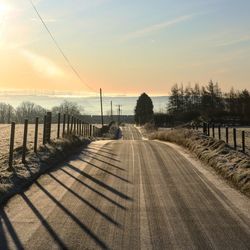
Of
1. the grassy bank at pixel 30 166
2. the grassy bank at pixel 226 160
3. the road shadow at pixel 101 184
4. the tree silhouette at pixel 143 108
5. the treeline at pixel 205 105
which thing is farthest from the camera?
the tree silhouette at pixel 143 108

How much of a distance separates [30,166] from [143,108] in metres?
145

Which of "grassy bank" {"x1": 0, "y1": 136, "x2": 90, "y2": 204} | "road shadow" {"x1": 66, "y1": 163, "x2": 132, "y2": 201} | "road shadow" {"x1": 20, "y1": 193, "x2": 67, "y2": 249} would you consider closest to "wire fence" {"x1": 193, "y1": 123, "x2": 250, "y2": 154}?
"grassy bank" {"x1": 0, "y1": 136, "x2": 90, "y2": 204}

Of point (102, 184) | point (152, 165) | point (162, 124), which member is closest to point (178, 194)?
point (102, 184)

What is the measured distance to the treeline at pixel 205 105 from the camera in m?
113

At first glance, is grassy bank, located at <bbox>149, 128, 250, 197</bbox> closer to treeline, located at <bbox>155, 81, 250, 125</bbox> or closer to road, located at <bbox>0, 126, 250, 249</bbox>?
road, located at <bbox>0, 126, 250, 249</bbox>

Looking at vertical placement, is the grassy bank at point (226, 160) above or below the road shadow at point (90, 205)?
above

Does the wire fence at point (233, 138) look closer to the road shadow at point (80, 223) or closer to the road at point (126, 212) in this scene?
the road at point (126, 212)

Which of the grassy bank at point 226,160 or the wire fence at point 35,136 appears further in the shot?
the wire fence at point 35,136

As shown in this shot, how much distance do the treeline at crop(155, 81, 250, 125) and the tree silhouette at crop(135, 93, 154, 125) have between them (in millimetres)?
10993

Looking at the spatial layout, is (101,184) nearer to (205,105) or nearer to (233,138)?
(233,138)

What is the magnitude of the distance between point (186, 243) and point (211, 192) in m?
4.34

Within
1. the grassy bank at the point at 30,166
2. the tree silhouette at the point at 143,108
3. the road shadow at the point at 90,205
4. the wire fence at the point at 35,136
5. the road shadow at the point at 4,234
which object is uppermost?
the tree silhouette at the point at 143,108

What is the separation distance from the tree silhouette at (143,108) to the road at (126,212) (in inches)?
5605

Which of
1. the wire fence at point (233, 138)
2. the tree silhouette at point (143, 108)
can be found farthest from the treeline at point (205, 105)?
the wire fence at point (233, 138)
